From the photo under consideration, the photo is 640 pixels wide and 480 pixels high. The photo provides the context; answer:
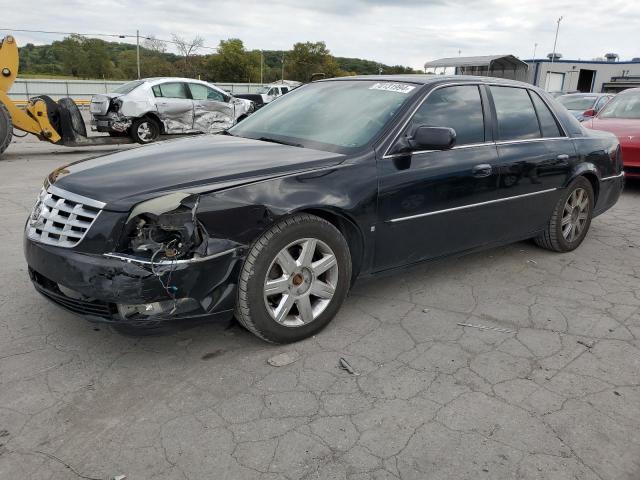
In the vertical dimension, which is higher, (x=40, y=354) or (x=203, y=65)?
(x=203, y=65)

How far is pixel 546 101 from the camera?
4871 millimetres

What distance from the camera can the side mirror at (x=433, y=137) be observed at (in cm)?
345

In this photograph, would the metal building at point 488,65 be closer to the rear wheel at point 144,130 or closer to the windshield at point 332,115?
the rear wheel at point 144,130

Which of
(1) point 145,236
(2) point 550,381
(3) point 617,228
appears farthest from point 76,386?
(3) point 617,228

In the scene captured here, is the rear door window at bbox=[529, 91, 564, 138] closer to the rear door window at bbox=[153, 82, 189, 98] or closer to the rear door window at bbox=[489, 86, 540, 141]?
the rear door window at bbox=[489, 86, 540, 141]

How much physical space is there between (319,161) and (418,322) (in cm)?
128

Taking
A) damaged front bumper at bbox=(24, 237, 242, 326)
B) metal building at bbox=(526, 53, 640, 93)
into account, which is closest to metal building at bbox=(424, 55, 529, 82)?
metal building at bbox=(526, 53, 640, 93)

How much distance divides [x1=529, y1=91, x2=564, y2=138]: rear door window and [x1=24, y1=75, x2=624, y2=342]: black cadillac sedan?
16 millimetres

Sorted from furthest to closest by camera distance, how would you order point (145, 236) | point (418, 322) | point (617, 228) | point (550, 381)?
1. point (617, 228)
2. point (418, 322)
3. point (550, 381)
4. point (145, 236)

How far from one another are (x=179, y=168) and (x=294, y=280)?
3.03 ft

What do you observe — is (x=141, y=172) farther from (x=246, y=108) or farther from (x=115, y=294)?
(x=246, y=108)

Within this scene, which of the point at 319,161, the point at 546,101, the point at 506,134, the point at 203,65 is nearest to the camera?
the point at 319,161

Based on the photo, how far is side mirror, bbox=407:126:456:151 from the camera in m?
3.45

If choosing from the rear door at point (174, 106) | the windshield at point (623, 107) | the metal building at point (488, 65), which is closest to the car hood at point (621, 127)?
the windshield at point (623, 107)
